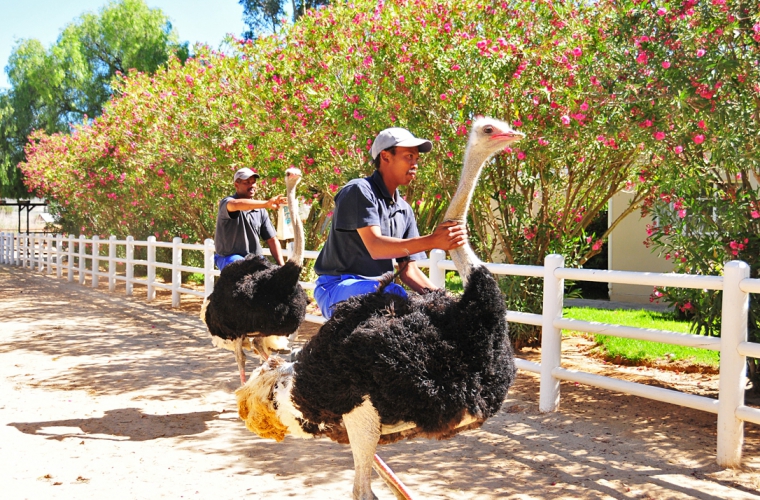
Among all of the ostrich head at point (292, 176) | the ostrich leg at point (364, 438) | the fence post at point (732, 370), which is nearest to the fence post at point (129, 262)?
the ostrich head at point (292, 176)

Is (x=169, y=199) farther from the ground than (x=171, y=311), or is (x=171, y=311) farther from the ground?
(x=169, y=199)

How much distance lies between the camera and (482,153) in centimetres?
318

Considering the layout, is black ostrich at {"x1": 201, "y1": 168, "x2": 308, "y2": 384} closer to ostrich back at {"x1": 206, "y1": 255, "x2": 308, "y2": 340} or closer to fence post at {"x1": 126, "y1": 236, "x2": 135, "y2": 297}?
ostrich back at {"x1": 206, "y1": 255, "x2": 308, "y2": 340}

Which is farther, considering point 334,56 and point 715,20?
point 334,56

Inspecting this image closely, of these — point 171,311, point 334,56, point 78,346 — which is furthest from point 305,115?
point 171,311

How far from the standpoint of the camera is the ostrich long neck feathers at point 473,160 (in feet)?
10.3

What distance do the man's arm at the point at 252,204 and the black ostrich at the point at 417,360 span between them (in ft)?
8.22

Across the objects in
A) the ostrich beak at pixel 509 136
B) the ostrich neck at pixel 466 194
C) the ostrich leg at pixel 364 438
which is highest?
the ostrich beak at pixel 509 136

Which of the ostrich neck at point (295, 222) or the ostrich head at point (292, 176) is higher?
the ostrich head at point (292, 176)

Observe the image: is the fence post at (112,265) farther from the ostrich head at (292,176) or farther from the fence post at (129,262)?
the ostrich head at (292,176)

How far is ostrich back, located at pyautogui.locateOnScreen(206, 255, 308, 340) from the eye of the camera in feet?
19.1

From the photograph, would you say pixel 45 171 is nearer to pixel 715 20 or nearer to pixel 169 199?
pixel 169 199

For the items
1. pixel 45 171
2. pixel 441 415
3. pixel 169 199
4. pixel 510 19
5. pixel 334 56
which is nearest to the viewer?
pixel 441 415

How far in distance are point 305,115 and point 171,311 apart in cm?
494
